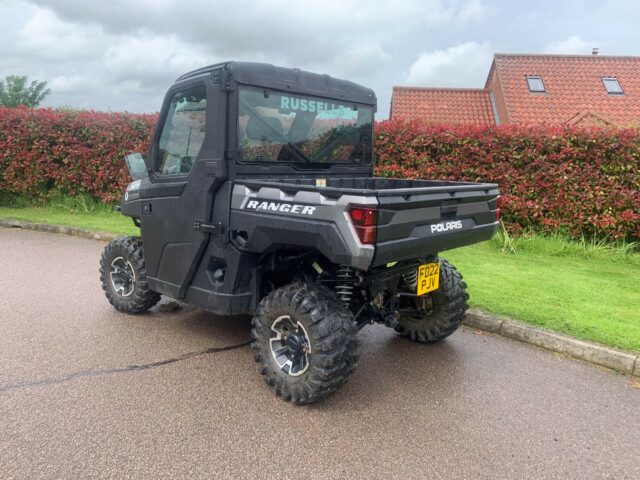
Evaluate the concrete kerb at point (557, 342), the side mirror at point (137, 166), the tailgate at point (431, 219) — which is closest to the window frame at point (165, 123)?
the side mirror at point (137, 166)

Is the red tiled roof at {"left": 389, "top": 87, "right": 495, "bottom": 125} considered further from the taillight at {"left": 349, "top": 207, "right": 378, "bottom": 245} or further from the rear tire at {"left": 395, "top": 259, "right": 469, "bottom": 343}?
the taillight at {"left": 349, "top": 207, "right": 378, "bottom": 245}

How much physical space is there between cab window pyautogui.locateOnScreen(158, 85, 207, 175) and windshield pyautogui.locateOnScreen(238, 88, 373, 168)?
0.36 meters

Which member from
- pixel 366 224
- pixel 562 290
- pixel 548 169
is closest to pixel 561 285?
pixel 562 290

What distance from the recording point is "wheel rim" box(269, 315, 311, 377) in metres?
3.42

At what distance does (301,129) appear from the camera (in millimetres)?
4098

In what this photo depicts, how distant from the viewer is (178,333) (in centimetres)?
459

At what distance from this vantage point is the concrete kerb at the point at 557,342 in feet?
13.1

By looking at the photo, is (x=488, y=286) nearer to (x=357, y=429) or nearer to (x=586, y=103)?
(x=357, y=429)

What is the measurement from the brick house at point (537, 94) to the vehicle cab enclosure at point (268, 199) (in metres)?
15.4

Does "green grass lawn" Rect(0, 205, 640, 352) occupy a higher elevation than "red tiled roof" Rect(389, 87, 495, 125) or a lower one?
lower

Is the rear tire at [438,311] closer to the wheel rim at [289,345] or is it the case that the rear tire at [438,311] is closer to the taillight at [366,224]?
the wheel rim at [289,345]

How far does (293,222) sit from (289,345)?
881 millimetres

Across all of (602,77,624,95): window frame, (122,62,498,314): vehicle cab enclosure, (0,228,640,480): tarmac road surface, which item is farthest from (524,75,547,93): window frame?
(0,228,640,480): tarmac road surface

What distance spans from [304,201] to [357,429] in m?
1.44
